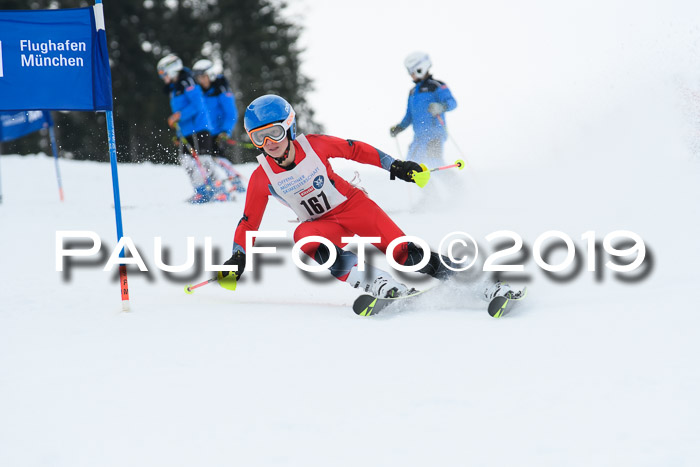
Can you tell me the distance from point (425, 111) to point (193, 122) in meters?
3.40

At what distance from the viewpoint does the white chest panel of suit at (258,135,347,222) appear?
14.0 ft

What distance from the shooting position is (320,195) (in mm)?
4383

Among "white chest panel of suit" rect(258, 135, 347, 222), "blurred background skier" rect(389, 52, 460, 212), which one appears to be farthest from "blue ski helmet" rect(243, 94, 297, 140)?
"blurred background skier" rect(389, 52, 460, 212)

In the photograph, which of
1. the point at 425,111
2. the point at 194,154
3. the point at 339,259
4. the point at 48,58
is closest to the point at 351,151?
the point at 339,259

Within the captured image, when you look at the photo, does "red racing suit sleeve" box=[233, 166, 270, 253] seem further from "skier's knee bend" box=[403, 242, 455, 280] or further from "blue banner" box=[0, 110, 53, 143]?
"blue banner" box=[0, 110, 53, 143]

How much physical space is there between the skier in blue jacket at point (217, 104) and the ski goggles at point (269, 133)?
5.95 meters

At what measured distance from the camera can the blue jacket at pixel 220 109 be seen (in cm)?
991

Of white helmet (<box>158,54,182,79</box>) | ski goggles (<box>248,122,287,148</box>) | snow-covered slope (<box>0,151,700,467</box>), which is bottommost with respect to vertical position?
snow-covered slope (<box>0,151,700,467</box>)

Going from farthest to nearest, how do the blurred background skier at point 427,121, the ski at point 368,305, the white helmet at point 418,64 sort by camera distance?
the blurred background skier at point 427,121, the white helmet at point 418,64, the ski at point 368,305

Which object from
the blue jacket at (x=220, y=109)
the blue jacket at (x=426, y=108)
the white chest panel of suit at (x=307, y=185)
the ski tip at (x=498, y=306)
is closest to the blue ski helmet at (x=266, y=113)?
the white chest panel of suit at (x=307, y=185)

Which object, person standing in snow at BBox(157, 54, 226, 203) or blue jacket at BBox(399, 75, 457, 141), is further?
person standing in snow at BBox(157, 54, 226, 203)
